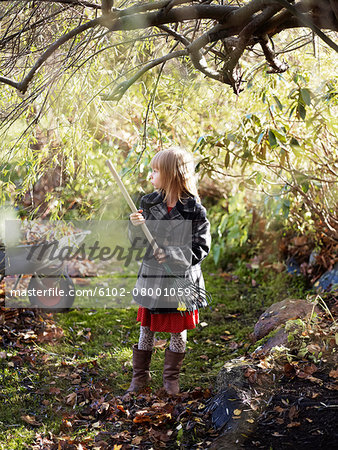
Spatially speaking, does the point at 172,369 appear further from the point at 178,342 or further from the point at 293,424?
the point at 293,424

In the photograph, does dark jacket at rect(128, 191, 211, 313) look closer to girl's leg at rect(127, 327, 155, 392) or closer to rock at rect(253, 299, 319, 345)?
girl's leg at rect(127, 327, 155, 392)

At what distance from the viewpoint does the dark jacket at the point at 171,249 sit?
321 cm

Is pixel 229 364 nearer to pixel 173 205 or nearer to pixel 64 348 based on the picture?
pixel 173 205

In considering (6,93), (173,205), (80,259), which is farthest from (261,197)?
(6,93)

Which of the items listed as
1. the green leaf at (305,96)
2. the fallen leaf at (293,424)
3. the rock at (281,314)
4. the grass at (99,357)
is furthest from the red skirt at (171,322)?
the green leaf at (305,96)

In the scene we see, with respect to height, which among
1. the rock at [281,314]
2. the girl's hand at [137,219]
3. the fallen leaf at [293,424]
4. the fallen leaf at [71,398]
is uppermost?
the girl's hand at [137,219]

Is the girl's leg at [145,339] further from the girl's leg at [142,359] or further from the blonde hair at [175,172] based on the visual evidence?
the blonde hair at [175,172]

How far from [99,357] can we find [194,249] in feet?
4.37

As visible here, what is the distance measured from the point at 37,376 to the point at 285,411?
1880 mm

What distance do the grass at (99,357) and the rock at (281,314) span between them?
0.29 m

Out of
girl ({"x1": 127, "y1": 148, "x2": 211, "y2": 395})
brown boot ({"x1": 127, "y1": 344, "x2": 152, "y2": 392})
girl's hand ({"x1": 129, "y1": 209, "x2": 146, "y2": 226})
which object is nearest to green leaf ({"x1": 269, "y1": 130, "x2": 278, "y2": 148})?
girl ({"x1": 127, "y1": 148, "x2": 211, "y2": 395})

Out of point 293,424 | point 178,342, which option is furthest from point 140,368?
point 293,424

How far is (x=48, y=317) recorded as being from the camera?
15.2 feet

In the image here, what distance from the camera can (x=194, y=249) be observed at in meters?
3.26
